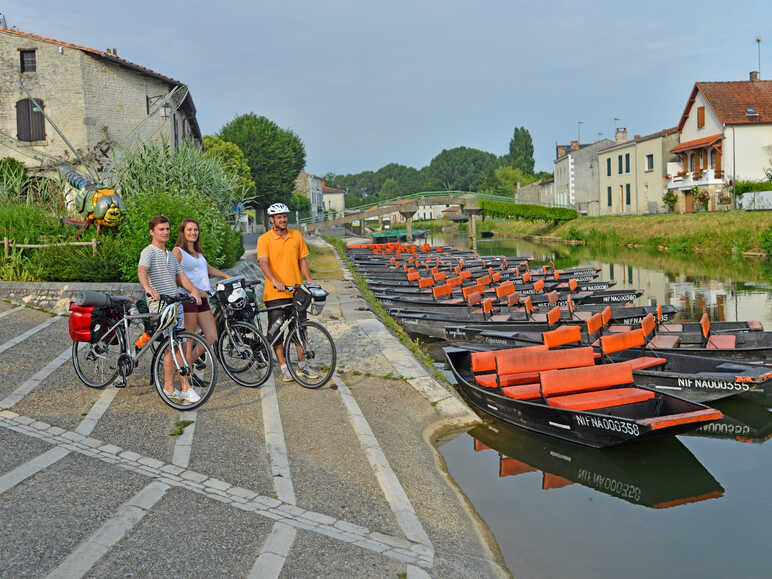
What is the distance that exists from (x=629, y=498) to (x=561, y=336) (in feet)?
12.0

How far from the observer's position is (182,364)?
658cm

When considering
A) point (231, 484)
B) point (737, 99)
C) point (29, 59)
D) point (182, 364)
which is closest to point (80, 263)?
point (182, 364)

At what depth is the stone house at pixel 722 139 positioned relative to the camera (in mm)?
40906

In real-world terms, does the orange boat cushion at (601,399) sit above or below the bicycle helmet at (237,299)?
below

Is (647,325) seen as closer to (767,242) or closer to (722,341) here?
(722,341)

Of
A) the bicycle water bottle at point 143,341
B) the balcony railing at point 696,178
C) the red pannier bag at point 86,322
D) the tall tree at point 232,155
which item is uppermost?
the tall tree at point 232,155

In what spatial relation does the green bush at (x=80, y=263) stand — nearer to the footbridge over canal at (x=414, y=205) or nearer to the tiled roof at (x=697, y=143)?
the footbridge over canal at (x=414, y=205)

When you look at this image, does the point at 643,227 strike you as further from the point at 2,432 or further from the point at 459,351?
the point at 2,432

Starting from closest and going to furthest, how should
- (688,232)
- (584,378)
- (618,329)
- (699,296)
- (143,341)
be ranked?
1. (143,341)
2. (584,378)
3. (618,329)
4. (699,296)
5. (688,232)

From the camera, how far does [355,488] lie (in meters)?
5.19

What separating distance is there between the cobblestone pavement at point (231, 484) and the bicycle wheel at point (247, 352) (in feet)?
0.60

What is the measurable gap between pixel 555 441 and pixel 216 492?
4425 millimetres

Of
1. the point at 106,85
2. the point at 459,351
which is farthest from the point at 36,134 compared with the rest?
the point at 459,351

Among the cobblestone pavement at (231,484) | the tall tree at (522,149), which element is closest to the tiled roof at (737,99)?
the cobblestone pavement at (231,484)
